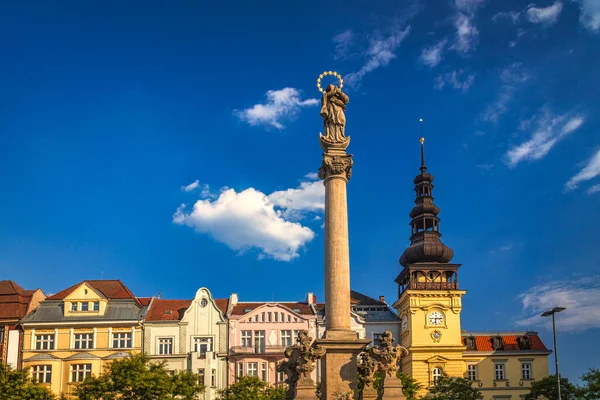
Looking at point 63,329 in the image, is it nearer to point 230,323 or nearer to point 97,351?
point 97,351

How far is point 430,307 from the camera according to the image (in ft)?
209

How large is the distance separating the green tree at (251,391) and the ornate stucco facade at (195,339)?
8.00 metres

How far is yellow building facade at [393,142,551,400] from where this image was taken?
6291cm

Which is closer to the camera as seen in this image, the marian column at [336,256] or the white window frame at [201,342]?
the marian column at [336,256]

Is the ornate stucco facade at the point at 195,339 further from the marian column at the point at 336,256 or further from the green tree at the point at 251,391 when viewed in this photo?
the marian column at the point at 336,256

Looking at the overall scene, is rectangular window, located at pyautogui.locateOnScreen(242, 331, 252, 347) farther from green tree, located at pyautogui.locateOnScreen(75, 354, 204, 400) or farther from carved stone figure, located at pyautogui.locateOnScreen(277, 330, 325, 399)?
carved stone figure, located at pyautogui.locateOnScreen(277, 330, 325, 399)

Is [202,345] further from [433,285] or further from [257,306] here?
[433,285]

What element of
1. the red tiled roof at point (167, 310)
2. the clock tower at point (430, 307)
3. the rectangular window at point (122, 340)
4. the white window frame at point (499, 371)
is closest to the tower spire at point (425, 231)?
the clock tower at point (430, 307)

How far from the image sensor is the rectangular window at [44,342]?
59812mm

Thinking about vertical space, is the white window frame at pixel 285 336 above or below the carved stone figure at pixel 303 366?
above

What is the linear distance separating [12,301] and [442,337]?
36806 mm

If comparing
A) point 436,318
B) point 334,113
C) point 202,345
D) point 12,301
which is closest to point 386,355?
point 334,113

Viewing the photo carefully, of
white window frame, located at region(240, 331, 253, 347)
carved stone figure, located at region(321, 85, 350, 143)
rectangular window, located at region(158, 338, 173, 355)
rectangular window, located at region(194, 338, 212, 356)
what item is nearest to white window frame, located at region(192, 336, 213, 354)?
rectangular window, located at region(194, 338, 212, 356)

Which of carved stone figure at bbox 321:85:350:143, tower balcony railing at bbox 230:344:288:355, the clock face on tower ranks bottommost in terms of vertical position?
tower balcony railing at bbox 230:344:288:355
